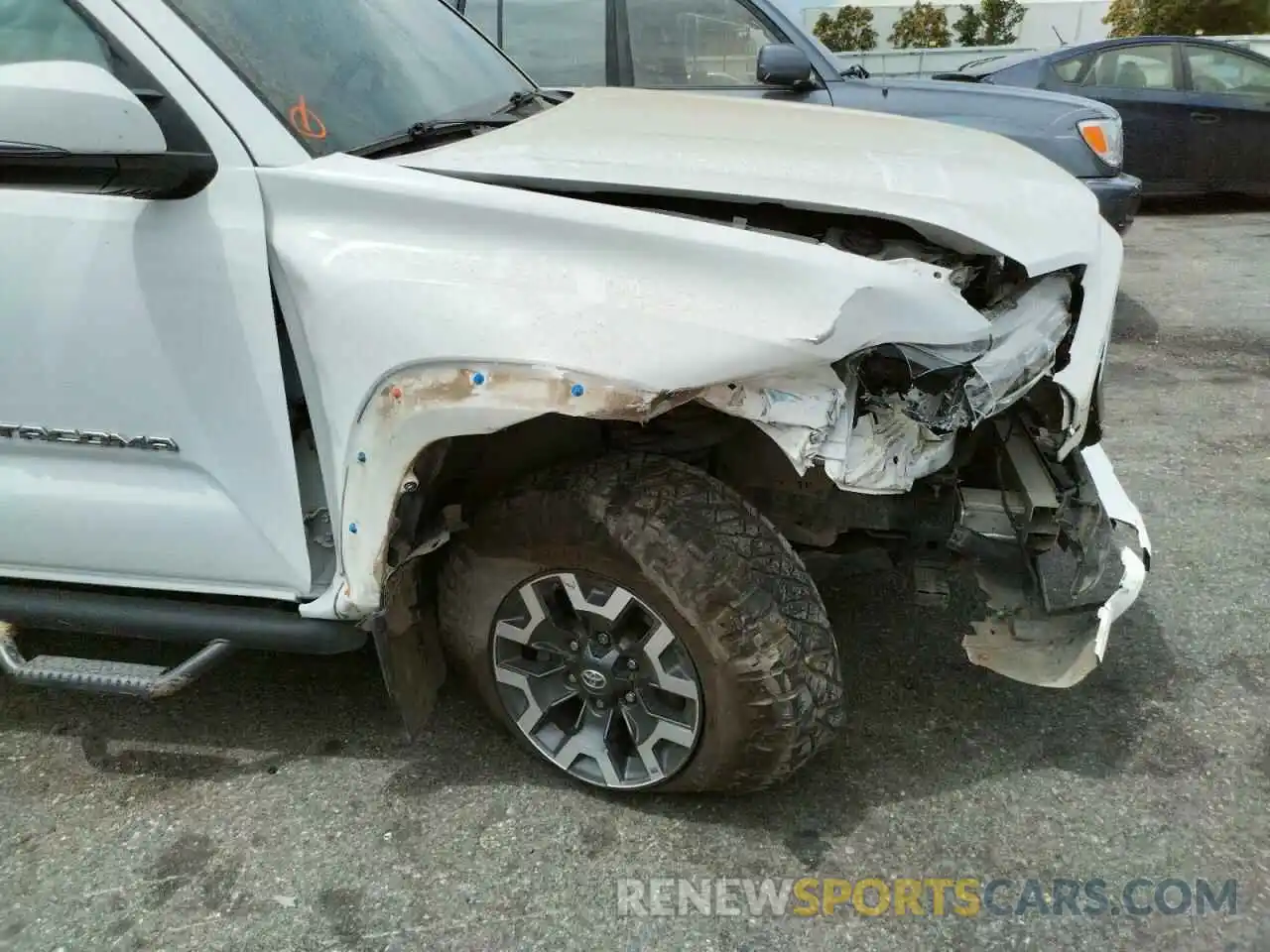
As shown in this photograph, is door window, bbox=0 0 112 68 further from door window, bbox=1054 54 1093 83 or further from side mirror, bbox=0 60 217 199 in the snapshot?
door window, bbox=1054 54 1093 83

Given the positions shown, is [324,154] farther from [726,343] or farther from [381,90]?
[726,343]

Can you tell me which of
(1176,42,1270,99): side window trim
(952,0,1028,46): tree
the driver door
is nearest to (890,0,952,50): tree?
(952,0,1028,46): tree

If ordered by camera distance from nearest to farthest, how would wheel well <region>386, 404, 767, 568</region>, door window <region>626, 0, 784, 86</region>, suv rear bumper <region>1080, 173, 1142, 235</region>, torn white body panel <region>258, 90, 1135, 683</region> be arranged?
torn white body panel <region>258, 90, 1135, 683</region>, wheel well <region>386, 404, 767, 568</region>, door window <region>626, 0, 784, 86</region>, suv rear bumper <region>1080, 173, 1142, 235</region>

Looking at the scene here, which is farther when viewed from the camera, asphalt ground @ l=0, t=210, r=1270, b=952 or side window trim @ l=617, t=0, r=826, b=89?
side window trim @ l=617, t=0, r=826, b=89

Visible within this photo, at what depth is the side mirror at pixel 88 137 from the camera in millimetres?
1902

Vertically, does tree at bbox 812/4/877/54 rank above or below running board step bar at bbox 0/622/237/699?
above

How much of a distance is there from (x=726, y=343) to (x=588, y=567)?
65 cm

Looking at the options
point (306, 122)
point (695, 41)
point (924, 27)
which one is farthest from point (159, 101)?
point (924, 27)

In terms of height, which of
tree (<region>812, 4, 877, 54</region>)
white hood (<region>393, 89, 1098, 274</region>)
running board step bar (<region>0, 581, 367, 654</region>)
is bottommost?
running board step bar (<region>0, 581, 367, 654</region>)

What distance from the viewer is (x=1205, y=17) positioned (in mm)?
19266

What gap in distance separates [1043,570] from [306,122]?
1.96 metres

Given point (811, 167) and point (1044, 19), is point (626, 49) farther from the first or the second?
point (1044, 19)

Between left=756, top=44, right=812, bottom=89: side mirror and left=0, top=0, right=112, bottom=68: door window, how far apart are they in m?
3.49

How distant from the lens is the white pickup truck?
75.3 inches
